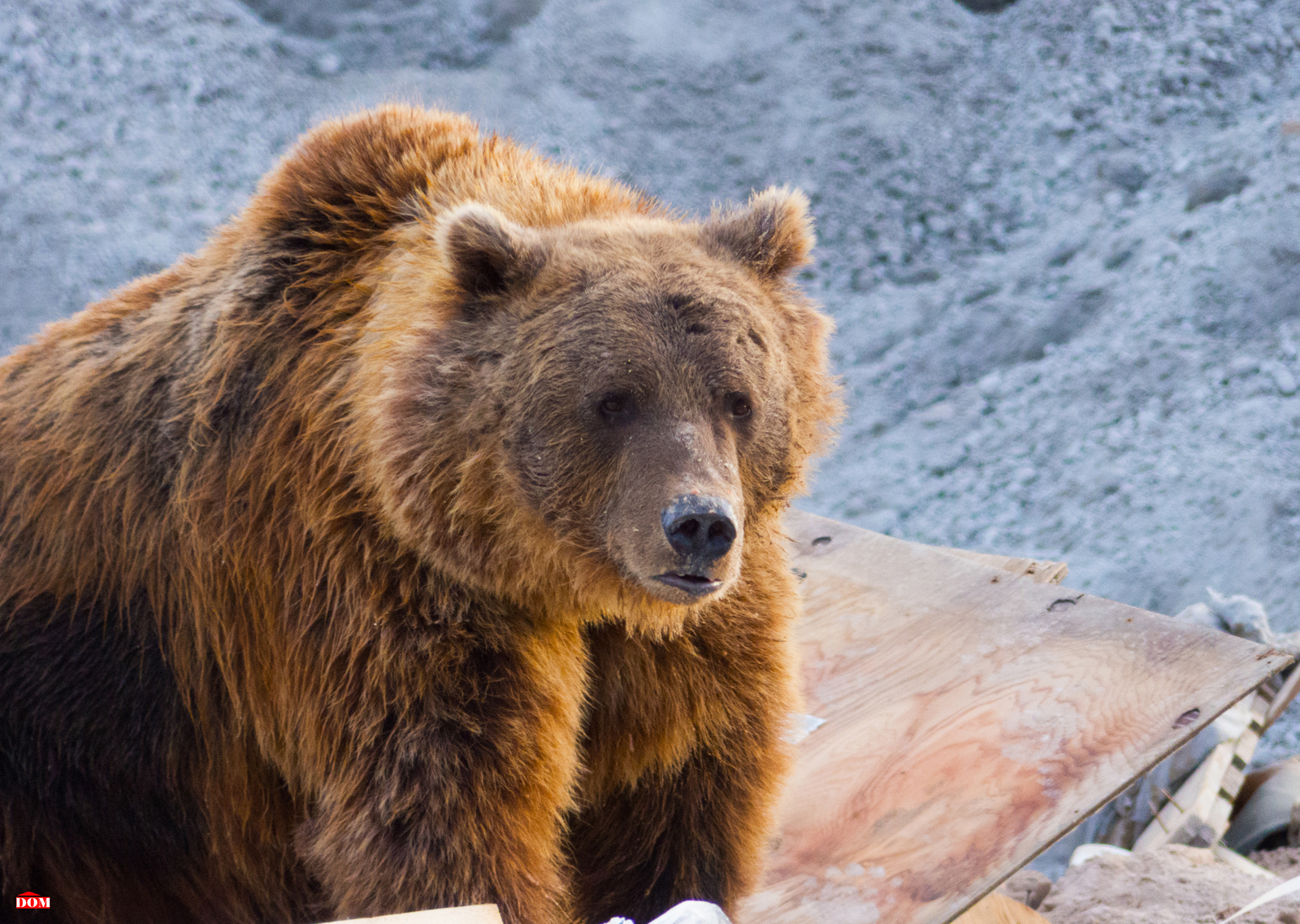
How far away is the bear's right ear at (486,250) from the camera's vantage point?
2830mm

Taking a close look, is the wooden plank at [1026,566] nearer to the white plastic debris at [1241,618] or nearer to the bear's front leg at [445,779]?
the white plastic debris at [1241,618]

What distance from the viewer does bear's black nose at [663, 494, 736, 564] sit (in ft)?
8.52

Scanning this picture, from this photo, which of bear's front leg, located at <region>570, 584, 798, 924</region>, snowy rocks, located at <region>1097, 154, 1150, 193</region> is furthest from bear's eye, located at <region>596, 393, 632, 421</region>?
snowy rocks, located at <region>1097, 154, 1150, 193</region>

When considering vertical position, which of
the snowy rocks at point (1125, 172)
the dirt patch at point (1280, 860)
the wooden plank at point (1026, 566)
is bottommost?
the dirt patch at point (1280, 860)

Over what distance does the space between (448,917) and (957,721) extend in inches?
109

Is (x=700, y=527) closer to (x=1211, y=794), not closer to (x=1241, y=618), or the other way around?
(x=1211, y=794)

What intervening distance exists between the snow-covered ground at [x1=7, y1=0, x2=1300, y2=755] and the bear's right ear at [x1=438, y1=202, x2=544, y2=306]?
5.58 m

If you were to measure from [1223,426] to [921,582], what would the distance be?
11.9 ft

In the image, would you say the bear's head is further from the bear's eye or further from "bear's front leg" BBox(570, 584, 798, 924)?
"bear's front leg" BBox(570, 584, 798, 924)

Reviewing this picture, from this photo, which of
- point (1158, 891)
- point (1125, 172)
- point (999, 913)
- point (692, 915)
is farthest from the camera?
point (1125, 172)

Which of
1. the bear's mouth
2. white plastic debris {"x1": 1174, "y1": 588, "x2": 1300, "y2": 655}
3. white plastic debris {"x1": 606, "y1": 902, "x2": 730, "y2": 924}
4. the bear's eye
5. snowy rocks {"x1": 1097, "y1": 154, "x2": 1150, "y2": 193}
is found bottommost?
white plastic debris {"x1": 1174, "y1": 588, "x2": 1300, "y2": 655}

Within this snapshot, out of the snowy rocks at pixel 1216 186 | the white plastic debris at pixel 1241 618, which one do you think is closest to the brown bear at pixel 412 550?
the white plastic debris at pixel 1241 618

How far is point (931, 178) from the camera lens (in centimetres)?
1021

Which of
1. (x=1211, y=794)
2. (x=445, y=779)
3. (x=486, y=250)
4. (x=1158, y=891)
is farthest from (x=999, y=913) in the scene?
(x=486, y=250)
